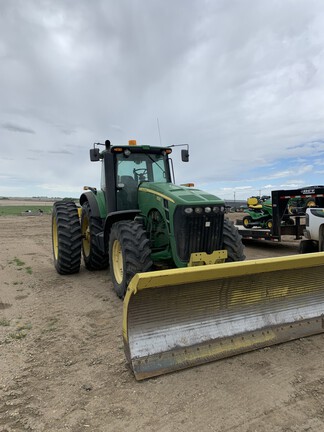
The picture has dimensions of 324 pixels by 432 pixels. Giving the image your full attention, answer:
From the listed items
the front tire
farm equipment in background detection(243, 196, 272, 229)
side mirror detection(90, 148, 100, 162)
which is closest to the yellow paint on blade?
side mirror detection(90, 148, 100, 162)

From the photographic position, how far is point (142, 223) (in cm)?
555

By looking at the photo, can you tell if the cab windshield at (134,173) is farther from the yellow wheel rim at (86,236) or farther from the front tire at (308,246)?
the front tire at (308,246)

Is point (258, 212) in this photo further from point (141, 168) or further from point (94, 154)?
point (94, 154)

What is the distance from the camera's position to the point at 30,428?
7.82 feet

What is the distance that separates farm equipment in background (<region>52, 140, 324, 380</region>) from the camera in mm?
3154

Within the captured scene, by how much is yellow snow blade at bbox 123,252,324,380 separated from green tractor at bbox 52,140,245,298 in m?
1.08

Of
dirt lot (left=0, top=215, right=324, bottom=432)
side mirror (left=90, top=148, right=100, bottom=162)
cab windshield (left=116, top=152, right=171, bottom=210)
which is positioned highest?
side mirror (left=90, top=148, right=100, bottom=162)

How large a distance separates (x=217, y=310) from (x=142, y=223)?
237 cm

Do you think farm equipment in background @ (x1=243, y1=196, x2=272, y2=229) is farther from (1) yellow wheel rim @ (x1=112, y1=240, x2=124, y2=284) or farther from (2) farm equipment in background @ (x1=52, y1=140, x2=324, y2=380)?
(1) yellow wheel rim @ (x1=112, y1=240, x2=124, y2=284)

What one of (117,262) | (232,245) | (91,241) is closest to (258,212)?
(91,241)

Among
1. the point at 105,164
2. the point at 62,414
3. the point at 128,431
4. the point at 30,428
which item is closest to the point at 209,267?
the point at 128,431

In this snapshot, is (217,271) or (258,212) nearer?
(217,271)

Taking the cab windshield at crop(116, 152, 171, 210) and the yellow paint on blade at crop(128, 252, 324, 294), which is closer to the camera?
the yellow paint on blade at crop(128, 252, 324, 294)

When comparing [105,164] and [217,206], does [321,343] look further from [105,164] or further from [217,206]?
[105,164]
